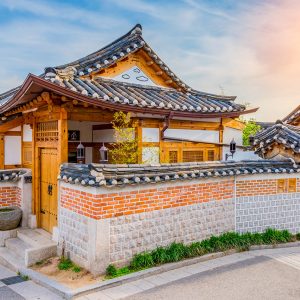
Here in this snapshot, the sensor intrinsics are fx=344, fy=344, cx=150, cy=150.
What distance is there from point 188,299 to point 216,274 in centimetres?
155

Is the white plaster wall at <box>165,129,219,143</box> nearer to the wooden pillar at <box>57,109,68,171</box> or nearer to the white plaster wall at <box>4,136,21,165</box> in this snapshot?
the wooden pillar at <box>57,109,68,171</box>

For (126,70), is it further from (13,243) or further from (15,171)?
(13,243)

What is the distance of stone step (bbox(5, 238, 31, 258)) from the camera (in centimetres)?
945

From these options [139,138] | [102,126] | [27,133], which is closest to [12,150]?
[27,133]

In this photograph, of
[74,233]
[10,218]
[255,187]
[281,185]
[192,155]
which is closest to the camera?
[74,233]

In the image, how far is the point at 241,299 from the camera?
22.7 ft

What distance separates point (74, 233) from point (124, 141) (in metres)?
3.57

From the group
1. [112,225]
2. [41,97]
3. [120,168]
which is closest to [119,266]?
[112,225]

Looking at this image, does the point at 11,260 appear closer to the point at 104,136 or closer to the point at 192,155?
the point at 104,136

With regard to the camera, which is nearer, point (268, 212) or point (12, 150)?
point (268, 212)

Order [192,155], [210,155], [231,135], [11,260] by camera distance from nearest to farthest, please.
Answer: [11,260] → [192,155] → [210,155] → [231,135]

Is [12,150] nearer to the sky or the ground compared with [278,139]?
nearer to the ground

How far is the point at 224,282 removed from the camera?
7.76 m

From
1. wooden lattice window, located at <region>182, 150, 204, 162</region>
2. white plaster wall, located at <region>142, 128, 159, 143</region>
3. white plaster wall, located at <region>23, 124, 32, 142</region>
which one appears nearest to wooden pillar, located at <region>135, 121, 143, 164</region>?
white plaster wall, located at <region>142, 128, 159, 143</region>
